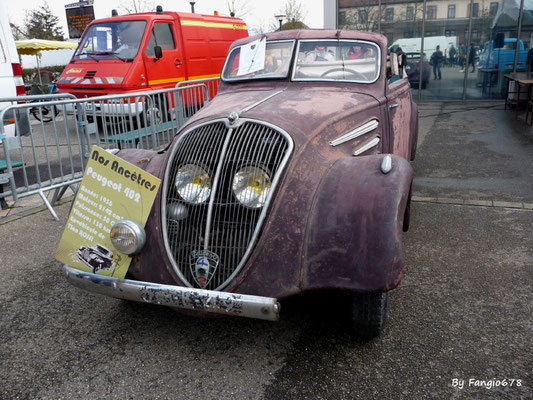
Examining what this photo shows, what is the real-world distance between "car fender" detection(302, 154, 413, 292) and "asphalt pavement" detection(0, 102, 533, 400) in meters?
0.52

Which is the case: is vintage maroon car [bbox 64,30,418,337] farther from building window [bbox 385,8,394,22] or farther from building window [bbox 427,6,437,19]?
building window [bbox 385,8,394,22]

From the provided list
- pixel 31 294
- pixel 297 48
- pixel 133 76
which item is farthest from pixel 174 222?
pixel 133 76

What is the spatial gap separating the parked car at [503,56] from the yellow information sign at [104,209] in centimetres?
1329

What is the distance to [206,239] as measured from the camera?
2.47 metres

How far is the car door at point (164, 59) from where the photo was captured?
376 inches

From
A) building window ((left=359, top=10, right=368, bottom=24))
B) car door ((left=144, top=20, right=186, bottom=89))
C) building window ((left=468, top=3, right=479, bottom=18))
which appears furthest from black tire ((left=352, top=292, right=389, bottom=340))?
building window ((left=359, top=10, right=368, bottom=24))

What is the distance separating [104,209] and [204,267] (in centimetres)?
72

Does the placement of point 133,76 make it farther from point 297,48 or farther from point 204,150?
point 204,150

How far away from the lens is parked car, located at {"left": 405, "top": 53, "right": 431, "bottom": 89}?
13664 mm

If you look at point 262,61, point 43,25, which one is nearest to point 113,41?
point 262,61

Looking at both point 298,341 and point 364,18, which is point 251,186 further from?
point 364,18

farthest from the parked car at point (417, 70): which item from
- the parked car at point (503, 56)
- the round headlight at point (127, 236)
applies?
the round headlight at point (127, 236)

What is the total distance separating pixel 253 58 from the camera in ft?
13.3

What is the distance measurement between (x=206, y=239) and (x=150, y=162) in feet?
3.11
